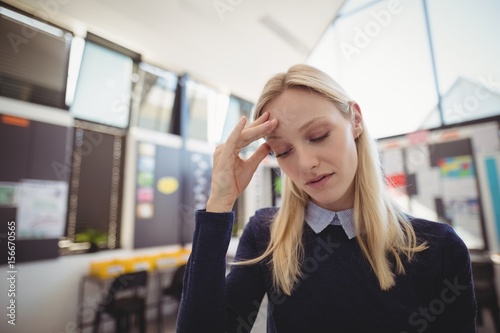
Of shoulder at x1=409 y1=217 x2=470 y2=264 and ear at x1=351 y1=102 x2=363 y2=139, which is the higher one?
ear at x1=351 y1=102 x2=363 y2=139

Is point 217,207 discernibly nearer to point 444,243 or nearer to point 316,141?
point 316,141

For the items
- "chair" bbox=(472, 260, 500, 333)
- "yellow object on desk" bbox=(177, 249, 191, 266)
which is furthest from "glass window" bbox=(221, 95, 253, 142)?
"chair" bbox=(472, 260, 500, 333)

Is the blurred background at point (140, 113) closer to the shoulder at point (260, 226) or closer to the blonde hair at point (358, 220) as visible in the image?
the shoulder at point (260, 226)

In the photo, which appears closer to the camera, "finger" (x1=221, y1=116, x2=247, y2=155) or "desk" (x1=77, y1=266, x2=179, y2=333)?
"finger" (x1=221, y1=116, x2=247, y2=155)

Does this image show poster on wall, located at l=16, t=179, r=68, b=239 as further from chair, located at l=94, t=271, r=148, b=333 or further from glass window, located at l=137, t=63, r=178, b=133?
glass window, located at l=137, t=63, r=178, b=133

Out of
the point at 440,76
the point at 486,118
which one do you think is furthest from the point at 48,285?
the point at 486,118

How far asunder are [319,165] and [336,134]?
12cm

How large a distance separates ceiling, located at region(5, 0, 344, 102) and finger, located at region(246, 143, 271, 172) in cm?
269

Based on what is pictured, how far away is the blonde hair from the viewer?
0.84 meters

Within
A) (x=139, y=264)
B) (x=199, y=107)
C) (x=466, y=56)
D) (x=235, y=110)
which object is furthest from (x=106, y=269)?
(x=466, y=56)

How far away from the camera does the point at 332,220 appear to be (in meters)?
0.92

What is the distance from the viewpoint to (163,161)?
14.9 ft

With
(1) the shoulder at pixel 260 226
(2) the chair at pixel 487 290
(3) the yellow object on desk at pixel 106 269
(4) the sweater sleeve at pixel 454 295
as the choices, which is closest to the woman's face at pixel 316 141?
(1) the shoulder at pixel 260 226

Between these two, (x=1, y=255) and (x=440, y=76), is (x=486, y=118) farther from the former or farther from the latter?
(x=1, y=255)
